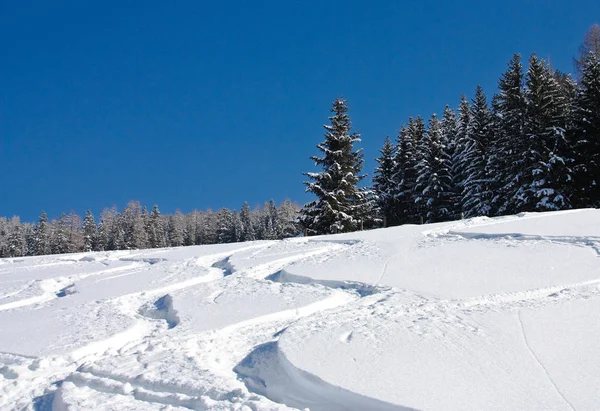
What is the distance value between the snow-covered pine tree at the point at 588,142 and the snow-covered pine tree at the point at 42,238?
59978 millimetres

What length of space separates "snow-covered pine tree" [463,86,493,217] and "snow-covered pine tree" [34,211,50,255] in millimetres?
53970

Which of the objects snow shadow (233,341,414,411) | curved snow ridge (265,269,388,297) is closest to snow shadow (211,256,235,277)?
curved snow ridge (265,269,388,297)

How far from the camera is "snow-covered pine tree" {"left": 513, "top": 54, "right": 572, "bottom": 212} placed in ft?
70.2

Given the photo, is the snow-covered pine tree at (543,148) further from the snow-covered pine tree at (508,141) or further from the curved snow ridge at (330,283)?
the curved snow ridge at (330,283)

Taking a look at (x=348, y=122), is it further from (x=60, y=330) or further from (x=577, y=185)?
(x=60, y=330)

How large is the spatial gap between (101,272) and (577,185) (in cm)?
2207

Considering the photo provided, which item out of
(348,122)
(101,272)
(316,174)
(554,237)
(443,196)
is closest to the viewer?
(554,237)

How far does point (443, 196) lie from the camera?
30734mm

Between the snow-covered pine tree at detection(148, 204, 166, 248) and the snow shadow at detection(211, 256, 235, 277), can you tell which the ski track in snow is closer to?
the snow shadow at detection(211, 256, 235, 277)

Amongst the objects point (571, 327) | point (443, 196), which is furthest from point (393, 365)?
point (443, 196)

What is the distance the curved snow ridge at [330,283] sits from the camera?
21.3 feet

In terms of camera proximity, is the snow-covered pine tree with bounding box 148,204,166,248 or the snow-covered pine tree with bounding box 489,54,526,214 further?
the snow-covered pine tree with bounding box 148,204,166,248

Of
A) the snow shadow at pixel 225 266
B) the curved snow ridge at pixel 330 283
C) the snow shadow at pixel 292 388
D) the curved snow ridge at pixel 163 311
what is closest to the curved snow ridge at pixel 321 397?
the snow shadow at pixel 292 388

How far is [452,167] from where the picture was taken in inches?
1240
